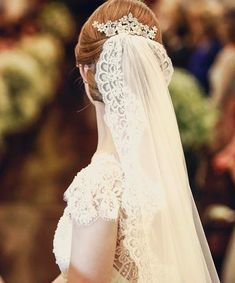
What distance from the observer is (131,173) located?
6.82 feet

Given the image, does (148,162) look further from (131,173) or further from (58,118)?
(58,118)

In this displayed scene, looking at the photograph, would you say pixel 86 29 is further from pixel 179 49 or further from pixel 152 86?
pixel 179 49

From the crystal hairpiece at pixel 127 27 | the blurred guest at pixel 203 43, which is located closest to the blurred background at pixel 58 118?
the blurred guest at pixel 203 43

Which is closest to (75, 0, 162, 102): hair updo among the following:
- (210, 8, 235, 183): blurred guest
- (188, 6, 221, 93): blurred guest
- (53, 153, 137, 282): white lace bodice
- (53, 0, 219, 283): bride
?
(53, 0, 219, 283): bride

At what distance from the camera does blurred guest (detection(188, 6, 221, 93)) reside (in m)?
4.85

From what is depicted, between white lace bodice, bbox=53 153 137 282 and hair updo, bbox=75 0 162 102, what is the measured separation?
202mm

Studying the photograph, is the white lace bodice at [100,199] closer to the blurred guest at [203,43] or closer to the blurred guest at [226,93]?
the blurred guest at [226,93]

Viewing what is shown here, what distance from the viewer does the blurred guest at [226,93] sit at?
471 centimetres

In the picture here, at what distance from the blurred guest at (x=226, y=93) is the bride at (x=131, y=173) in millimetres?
2503

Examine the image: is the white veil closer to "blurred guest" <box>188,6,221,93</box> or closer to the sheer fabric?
the sheer fabric

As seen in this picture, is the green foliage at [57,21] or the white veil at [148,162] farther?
the green foliage at [57,21]

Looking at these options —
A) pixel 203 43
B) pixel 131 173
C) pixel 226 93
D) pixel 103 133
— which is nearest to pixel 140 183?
pixel 131 173

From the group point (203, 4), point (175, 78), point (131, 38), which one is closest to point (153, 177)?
point (131, 38)

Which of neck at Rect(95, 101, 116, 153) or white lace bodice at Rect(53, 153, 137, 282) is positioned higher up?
neck at Rect(95, 101, 116, 153)
